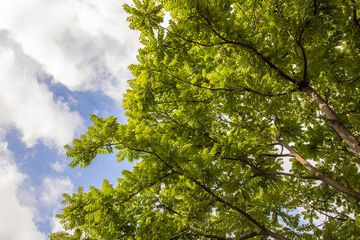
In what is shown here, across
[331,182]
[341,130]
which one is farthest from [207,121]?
[331,182]

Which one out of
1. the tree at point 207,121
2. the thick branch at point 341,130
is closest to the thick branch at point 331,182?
the tree at point 207,121

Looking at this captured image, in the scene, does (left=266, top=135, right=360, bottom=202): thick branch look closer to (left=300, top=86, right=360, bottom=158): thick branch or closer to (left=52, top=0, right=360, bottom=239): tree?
(left=52, top=0, right=360, bottom=239): tree

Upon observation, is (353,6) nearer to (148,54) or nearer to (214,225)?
(148,54)

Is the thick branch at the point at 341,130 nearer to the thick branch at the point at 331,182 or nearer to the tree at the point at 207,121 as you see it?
the tree at the point at 207,121

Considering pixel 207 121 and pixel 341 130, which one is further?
pixel 207 121

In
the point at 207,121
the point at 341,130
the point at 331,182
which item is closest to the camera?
the point at 341,130

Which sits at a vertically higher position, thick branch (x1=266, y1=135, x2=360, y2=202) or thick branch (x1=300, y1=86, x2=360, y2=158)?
thick branch (x1=300, y1=86, x2=360, y2=158)

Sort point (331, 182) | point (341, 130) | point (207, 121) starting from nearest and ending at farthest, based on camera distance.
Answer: point (341, 130)
point (331, 182)
point (207, 121)

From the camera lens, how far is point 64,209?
3531 millimetres

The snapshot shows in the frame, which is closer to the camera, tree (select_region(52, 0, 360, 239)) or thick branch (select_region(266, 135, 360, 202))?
tree (select_region(52, 0, 360, 239))

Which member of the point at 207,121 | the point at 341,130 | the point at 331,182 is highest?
the point at 207,121

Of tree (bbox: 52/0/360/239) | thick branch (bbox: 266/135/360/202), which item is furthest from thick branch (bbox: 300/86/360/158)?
thick branch (bbox: 266/135/360/202)

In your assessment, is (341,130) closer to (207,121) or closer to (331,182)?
(331,182)

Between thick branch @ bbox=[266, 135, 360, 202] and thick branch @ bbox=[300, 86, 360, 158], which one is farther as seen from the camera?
thick branch @ bbox=[266, 135, 360, 202]
